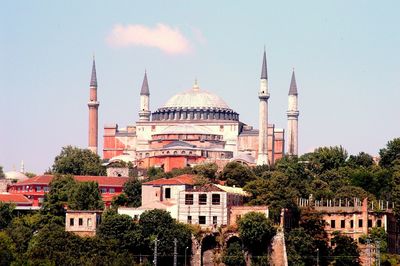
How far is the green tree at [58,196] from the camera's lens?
80.9m

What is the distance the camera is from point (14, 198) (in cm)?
9381

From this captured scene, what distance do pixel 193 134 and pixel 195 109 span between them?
511cm

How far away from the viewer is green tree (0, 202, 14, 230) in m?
84.1

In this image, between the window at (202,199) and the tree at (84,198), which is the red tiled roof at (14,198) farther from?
the window at (202,199)

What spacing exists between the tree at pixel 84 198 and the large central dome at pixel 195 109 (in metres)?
49.2

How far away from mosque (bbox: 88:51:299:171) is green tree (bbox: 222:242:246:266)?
157 feet

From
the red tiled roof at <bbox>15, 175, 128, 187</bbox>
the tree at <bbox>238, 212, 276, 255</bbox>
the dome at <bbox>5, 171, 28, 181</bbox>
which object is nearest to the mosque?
the dome at <bbox>5, 171, 28, 181</bbox>

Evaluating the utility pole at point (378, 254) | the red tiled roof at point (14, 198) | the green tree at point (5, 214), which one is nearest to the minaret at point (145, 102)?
the red tiled roof at point (14, 198)

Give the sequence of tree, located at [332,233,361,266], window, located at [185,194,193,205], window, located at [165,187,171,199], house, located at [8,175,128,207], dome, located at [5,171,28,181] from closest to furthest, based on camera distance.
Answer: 1. tree, located at [332,233,361,266]
2. window, located at [185,194,193,205]
3. window, located at [165,187,171,199]
4. house, located at [8,175,128,207]
5. dome, located at [5,171,28,181]

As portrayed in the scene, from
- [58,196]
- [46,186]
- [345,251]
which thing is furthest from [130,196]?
[345,251]

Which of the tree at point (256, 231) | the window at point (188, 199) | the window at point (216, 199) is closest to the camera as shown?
the tree at point (256, 231)

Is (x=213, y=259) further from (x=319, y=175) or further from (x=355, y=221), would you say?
(x=319, y=175)

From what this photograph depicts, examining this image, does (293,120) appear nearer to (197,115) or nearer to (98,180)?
(197,115)

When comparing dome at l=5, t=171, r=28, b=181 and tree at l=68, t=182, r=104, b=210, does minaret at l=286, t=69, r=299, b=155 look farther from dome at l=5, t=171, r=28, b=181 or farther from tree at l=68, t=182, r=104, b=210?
tree at l=68, t=182, r=104, b=210
